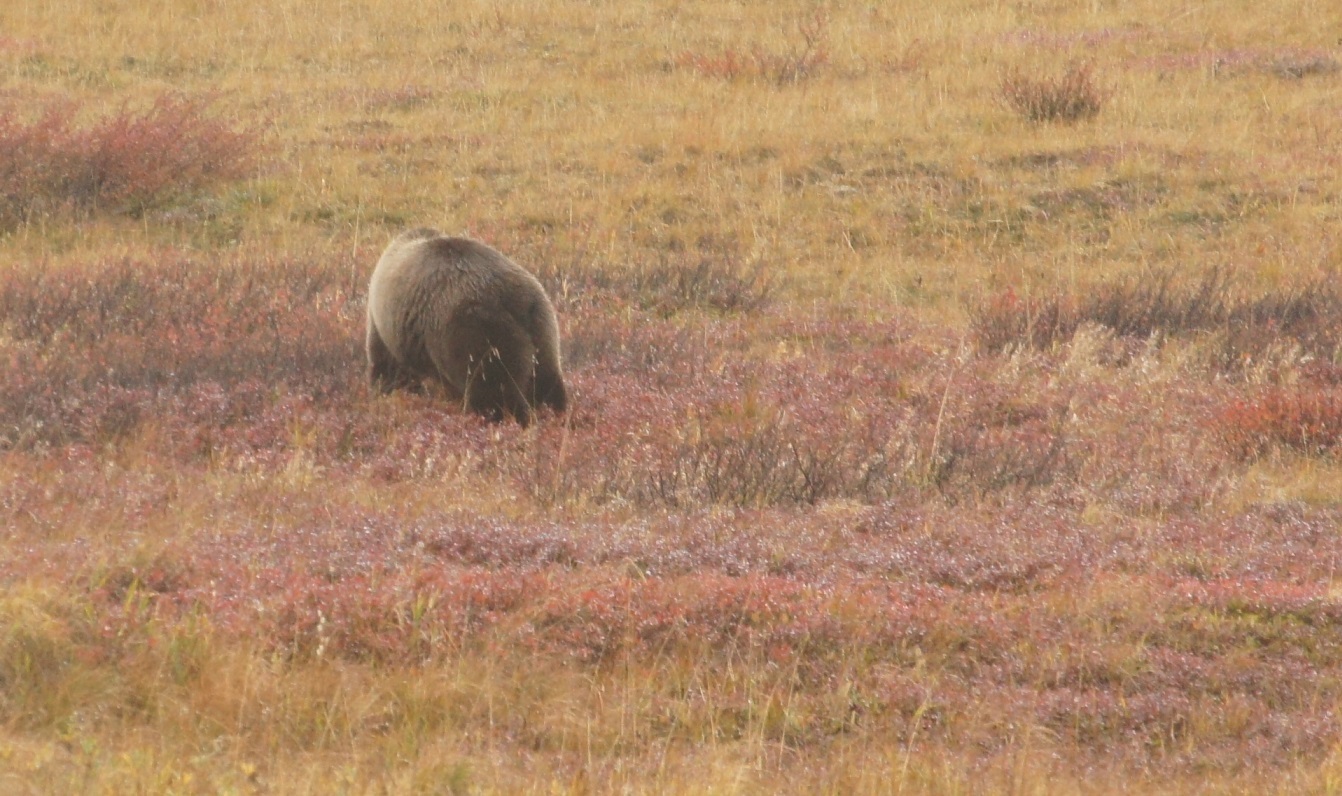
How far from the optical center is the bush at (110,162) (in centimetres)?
1475

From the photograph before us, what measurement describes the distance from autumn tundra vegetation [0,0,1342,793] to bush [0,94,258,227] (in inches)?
2.0

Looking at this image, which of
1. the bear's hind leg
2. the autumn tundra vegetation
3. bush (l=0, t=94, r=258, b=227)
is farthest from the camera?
bush (l=0, t=94, r=258, b=227)

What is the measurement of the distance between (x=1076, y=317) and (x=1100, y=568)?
635 centimetres

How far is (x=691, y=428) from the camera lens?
8.85 metres

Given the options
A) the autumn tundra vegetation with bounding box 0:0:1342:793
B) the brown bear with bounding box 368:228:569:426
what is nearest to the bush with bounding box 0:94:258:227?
the autumn tundra vegetation with bounding box 0:0:1342:793

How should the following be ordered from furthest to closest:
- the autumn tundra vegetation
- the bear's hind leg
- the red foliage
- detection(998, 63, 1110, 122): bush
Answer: detection(998, 63, 1110, 122): bush → the red foliage → the bear's hind leg → the autumn tundra vegetation

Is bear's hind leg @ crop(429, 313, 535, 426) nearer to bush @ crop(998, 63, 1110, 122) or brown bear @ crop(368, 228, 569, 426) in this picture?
brown bear @ crop(368, 228, 569, 426)

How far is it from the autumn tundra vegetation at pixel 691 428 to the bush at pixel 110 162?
0.05 meters

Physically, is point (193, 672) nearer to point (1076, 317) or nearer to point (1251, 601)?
point (1251, 601)

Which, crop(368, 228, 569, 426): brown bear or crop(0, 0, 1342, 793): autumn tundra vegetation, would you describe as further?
crop(368, 228, 569, 426): brown bear

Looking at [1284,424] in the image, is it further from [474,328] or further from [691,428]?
[474,328]

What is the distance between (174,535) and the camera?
19.7 feet

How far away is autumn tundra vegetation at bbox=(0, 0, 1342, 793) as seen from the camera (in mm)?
4738

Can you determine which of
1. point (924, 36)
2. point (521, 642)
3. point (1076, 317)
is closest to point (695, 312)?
point (1076, 317)
